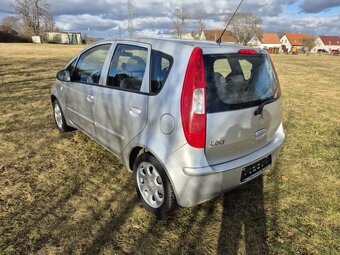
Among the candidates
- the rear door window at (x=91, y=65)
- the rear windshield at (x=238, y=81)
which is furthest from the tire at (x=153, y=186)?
the rear door window at (x=91, y=65)

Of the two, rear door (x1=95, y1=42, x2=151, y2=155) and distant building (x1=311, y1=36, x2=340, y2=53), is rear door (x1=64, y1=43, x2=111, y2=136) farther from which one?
distant building (x1=311, y1=36, x2=340, y2=53)

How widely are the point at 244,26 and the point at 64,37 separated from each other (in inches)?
1654

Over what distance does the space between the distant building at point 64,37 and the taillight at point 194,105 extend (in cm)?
6346

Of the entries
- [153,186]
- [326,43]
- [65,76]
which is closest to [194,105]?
[153,186]

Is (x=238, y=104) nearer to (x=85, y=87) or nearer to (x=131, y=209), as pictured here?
(x=131, y=209)

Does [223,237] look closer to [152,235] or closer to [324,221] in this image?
[152,235]

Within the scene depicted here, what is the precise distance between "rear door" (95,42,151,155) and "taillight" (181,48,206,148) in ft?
1.60

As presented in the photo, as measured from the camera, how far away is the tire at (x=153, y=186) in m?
2.85

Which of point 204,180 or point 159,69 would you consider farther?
point 159,69

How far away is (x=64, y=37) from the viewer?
61.2 meters

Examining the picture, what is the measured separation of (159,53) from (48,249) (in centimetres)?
203

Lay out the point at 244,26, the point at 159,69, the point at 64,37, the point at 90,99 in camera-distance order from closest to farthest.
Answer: the point at 159,69
the point at 90,99
the point at 64,37
the point at 244,26

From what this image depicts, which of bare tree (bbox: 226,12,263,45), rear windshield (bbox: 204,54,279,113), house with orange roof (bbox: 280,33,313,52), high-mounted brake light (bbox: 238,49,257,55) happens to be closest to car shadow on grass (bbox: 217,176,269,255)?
rear windshield (bbox: 204,54,279,113)

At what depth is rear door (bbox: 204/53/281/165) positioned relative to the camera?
2605 millimetres
